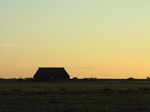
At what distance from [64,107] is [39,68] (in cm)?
11645

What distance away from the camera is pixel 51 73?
142875 mm

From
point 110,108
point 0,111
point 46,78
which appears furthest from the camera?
point 46,78

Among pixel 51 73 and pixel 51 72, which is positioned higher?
pixel 51 72

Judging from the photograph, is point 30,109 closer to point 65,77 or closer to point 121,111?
point 121,111

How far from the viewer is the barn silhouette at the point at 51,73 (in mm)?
142875

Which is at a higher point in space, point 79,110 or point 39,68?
point 79,110

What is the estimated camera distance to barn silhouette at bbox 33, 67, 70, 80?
14288 cm

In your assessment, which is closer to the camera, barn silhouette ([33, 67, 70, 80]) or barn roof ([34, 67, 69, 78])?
barn silhouette ([33, 67, 70, 80])

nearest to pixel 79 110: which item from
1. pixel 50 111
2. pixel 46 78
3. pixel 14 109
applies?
pixel 50 111

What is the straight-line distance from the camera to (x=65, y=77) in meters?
144

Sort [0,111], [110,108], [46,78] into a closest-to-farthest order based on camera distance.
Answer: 1. [0,111]
2. [110,108]
3. [46,78]

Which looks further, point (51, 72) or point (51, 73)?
point (51, 72)

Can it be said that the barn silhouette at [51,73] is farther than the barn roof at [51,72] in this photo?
No

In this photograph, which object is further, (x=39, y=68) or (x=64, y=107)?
(x=39, y=68)
